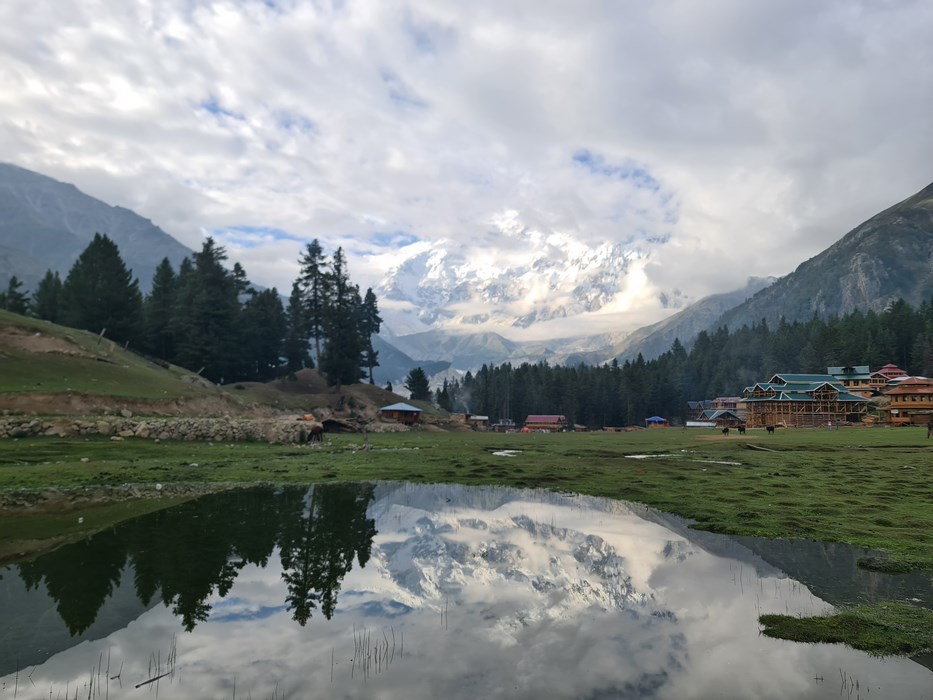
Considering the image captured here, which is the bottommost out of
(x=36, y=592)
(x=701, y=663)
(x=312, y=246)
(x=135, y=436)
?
(x=701, y=663)

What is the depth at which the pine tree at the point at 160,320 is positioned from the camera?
9650 centimetres

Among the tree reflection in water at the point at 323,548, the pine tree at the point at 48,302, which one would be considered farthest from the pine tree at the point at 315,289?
the tree reflection in water at the point at 323,548

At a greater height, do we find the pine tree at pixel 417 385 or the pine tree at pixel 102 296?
the pine tree at pixel 102 296

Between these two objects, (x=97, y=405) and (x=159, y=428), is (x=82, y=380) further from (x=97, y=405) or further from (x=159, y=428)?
(x=159, y=428)

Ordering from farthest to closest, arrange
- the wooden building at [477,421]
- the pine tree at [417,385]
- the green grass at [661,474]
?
the wooden building at [477,421] → the pine tree at [417,385] → the green grass at [661,474]

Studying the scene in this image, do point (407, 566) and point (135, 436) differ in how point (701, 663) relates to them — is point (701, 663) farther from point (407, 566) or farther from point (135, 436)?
point (135, 436)

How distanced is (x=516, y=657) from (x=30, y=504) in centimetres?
2265

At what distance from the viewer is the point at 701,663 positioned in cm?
1093

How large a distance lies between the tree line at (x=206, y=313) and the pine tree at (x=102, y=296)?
153 millimetres

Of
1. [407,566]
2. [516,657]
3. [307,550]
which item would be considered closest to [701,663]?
[516,657]

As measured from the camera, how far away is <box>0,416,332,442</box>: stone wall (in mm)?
39562

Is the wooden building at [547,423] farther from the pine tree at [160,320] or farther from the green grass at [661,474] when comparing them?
the green grass at [661,474]

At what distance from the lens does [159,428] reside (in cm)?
4559

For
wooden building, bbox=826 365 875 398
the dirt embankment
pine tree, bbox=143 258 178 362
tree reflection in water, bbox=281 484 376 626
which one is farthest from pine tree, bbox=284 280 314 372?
wooden building, bbox=826 365 875 398
